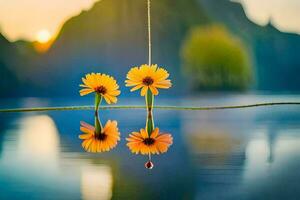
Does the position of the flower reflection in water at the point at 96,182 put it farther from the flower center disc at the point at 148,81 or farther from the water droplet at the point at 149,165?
the flower center disc at the point at 148,81

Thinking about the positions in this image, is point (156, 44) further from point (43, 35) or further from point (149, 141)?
point (149, 141)

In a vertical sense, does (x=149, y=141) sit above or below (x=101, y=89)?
below

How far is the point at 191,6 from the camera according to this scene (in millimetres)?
3611

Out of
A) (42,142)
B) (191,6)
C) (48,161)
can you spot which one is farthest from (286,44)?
(48,161)

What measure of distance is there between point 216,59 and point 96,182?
2870 millimetres

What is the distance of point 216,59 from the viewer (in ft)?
11.7

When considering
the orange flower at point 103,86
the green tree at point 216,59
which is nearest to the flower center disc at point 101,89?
the orange flower at point 103,86

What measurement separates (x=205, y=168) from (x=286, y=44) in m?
2.80

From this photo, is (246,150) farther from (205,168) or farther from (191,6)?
(191,6)

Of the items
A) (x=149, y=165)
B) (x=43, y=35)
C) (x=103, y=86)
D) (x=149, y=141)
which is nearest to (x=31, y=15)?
(x=43, y=35)

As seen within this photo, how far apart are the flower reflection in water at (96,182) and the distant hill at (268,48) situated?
276cm

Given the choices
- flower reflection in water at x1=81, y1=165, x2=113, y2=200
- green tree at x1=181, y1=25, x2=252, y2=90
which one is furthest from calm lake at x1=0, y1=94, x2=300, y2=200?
green tree at x1=181, y1=25, x2=252, y2=90

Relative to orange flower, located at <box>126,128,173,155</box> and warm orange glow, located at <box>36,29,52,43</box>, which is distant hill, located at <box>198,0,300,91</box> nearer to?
warm orange glow, located at <box>36,29,52,43</box>

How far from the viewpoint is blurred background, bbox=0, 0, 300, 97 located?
3447 millimetres
